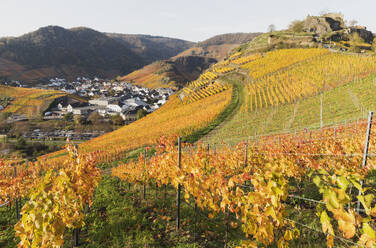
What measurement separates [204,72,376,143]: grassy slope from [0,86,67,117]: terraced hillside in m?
82.8

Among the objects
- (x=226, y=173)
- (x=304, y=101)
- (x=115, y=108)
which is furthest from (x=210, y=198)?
(x=115, y=108)

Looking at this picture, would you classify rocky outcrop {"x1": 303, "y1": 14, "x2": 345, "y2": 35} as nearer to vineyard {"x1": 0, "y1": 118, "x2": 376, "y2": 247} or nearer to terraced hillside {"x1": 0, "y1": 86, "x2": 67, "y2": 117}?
vineyard {"x1": 0, "y1": 118, "x2": 376, "y2": 247}

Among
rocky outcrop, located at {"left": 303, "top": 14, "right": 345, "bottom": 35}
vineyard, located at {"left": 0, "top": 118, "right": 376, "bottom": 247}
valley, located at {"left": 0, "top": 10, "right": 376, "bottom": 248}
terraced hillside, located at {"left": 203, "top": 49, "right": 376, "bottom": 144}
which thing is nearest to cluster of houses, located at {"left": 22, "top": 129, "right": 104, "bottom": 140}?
valley, located at {"left": 0, "top": 10, "right": 376, "bottom": 248}

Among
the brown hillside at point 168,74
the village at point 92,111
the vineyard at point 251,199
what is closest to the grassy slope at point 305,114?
the vineyard at point 251,199

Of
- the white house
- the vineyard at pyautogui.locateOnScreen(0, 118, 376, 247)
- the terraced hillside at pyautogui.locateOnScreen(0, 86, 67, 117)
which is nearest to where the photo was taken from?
the vineyard at pyautogui.locateOnScreen(0, 118, 376, 247)

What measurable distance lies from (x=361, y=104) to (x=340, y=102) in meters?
3.07

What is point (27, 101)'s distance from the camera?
86625 millimetres

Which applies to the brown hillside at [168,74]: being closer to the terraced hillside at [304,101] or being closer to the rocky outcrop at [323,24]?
the rocky outcrop at [323,24]

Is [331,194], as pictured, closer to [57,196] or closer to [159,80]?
[57,196]

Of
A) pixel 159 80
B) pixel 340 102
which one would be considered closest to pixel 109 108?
pixel 159 80

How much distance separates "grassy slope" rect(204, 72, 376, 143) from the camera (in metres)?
18.4

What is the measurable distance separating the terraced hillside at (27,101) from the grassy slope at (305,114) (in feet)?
272

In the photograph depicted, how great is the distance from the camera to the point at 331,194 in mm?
1975

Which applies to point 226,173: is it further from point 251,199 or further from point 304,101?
point 304,101
